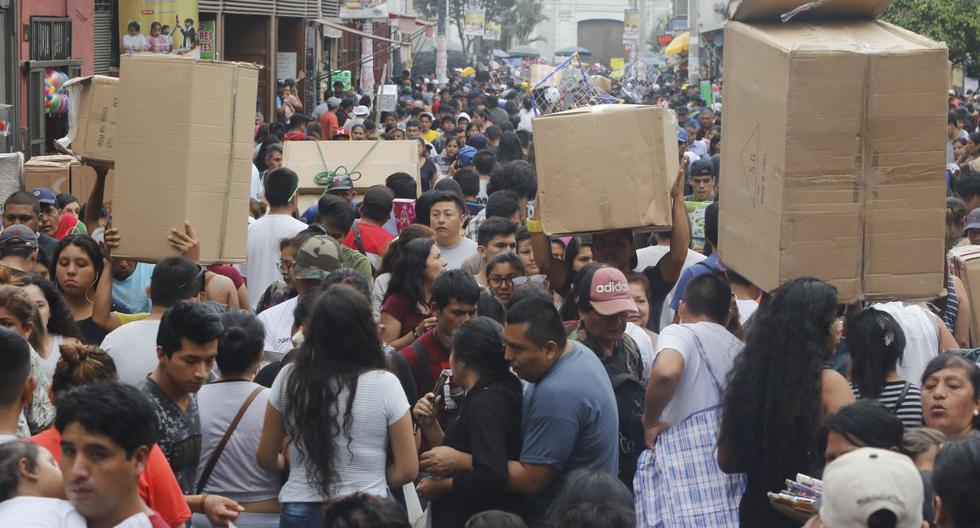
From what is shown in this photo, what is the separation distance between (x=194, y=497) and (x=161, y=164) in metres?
2.64

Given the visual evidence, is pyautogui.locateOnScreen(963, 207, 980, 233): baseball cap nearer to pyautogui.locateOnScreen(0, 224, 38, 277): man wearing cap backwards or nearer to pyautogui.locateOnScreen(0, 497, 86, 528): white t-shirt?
pyautogui.locateOnScreen(0, 224, 38, 277): man wearing cap backwards

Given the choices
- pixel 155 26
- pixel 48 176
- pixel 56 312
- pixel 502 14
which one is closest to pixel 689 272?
pixel 56 312

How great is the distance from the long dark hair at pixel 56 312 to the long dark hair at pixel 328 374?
1.48 meters

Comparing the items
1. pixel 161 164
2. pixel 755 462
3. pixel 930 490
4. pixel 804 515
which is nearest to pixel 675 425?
pixel 755 462

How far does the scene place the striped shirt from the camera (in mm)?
5500

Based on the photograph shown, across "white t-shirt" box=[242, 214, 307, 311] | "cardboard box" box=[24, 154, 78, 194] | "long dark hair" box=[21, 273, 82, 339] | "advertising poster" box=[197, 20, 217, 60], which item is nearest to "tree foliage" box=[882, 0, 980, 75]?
"advertising poster" box=[197, 20, 217, 60]

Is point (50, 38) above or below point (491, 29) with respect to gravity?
below

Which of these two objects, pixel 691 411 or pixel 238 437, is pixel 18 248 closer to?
pixel 238 437

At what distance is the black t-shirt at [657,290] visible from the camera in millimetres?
7855

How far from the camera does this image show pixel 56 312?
5.96 m

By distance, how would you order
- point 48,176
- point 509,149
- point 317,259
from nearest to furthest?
point 317,259 < point 48,176 < point 509,149

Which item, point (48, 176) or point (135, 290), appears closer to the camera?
point (135, 290)

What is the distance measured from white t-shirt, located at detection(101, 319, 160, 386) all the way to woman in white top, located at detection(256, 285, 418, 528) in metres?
0.90

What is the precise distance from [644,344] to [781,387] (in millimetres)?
1562
